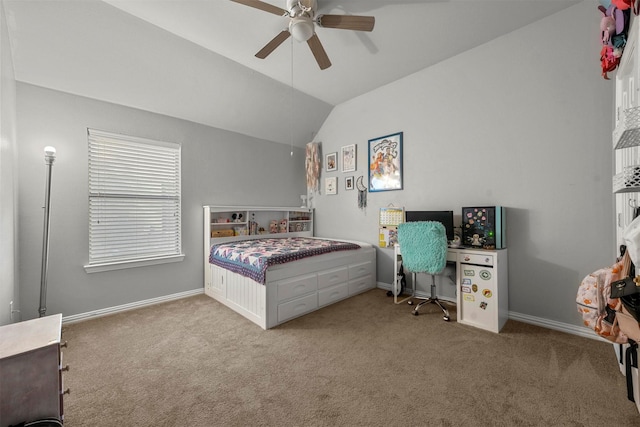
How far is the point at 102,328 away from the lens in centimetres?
258

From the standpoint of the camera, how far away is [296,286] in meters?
2.77

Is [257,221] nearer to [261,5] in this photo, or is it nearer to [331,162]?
[331,162]

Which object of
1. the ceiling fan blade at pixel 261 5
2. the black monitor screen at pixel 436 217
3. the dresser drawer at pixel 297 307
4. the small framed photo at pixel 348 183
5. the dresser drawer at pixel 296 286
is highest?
the ceiling fan blade at pixel 261 5

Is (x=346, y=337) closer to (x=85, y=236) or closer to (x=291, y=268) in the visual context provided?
(x=291, y=268)

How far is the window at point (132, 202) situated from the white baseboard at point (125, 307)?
18.4 inches

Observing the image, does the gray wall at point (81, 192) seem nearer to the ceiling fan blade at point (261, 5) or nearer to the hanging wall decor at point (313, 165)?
the hanging wall decor at point (313, 165)

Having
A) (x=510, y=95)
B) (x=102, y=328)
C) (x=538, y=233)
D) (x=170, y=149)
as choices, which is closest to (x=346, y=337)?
(x=538, y=233)

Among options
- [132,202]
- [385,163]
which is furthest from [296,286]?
[132,202]

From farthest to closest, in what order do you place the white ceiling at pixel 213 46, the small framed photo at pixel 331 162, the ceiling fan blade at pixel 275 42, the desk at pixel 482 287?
the small framed photo at pixel 331 162
the desk at pixel 482 287
the white ceiling at pixel 213 46
the ceiling fan blade at pixel 275 42

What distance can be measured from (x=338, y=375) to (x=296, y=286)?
3.60ft

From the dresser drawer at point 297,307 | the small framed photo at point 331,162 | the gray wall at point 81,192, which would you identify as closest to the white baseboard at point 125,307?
the gray wall at point 81,192

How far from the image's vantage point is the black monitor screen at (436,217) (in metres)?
2.98

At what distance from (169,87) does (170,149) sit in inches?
30.6

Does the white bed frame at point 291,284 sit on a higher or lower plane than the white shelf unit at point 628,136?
lower
